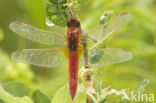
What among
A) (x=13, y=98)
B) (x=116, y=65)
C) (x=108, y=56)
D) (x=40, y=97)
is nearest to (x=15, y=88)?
(x=40, y=97)

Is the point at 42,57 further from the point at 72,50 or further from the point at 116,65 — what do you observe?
the point at 116,65

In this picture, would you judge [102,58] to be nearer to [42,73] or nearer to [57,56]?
[57,56]

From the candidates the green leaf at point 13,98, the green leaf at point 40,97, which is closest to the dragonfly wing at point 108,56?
the green leaf at point 40,97

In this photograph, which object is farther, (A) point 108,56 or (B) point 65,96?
(A) point 108,56

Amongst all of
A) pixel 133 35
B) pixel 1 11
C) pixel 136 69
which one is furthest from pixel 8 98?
pixel 1 11

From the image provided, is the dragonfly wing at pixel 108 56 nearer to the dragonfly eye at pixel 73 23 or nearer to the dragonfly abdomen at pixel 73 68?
the dragonfly abdomen at pixel 73 68

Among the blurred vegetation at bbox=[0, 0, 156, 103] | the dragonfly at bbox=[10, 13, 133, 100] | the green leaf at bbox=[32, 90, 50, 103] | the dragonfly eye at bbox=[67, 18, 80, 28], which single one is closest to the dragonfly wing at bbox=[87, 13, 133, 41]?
the dragonfly at bbox=[10, 13, 133, 100]

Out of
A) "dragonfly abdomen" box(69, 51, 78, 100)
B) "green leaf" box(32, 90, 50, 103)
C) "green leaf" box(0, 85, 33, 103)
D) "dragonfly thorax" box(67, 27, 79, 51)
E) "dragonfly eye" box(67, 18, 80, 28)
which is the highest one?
"dragonfly eye" box(67, 18, 80, 28)

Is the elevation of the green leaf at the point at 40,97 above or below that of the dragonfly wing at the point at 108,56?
below

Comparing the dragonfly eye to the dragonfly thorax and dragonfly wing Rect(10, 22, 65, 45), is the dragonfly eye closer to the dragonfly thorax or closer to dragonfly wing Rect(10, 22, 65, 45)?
the dragonfly thorax
